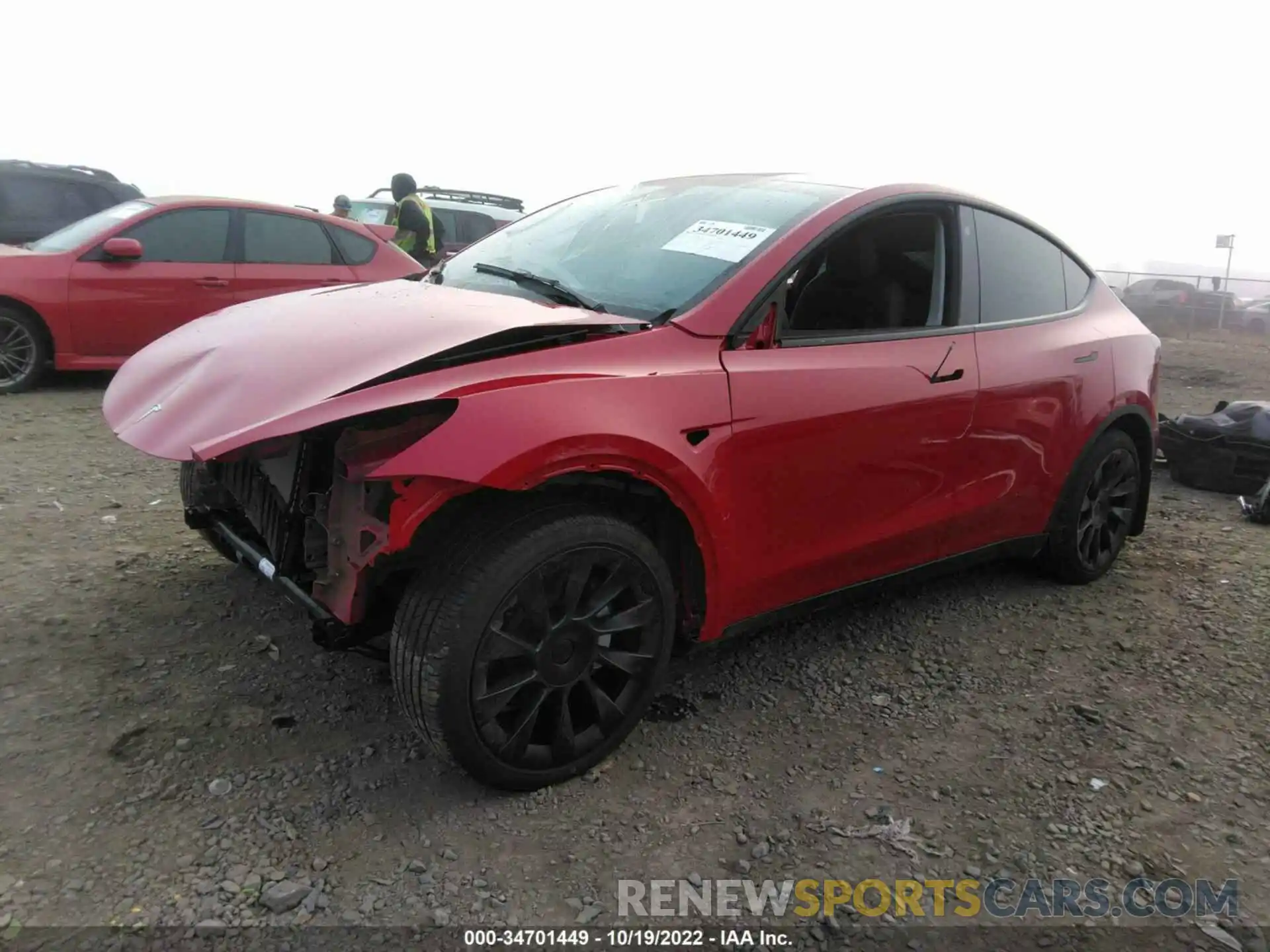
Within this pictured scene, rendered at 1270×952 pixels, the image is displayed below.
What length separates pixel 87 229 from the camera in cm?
702

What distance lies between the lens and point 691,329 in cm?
264

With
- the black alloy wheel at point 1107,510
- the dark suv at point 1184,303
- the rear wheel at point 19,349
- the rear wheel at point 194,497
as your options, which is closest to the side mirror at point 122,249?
the rear wheel at point 19,349

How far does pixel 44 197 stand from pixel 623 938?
10.5 meters

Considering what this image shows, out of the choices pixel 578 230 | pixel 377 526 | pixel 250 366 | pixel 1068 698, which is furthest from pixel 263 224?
pixel 1068 698

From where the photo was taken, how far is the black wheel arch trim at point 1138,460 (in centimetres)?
391

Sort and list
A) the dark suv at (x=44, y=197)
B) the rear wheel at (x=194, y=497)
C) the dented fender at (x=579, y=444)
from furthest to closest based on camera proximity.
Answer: the dark suv at (x=44, y=197)
the rear wheel at (x=194, y=497)
the dented fender at (x=579, y=444)

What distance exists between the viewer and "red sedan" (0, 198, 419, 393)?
6.62m

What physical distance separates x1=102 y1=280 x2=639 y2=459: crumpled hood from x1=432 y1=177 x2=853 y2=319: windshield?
20cm

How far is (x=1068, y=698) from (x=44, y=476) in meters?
4.88

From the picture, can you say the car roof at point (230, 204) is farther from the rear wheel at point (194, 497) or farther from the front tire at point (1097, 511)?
the front tire at point (1097, 511)

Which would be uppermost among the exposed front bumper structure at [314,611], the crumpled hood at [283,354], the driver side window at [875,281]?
the driver side window at [875,281]

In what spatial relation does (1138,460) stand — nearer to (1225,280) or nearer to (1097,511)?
(1097,511)

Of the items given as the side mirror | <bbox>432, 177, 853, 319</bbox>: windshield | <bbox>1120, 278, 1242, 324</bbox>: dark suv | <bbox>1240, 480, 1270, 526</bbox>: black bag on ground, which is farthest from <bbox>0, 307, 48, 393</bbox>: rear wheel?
<bbox>1120, 278, 1242, 324</bbox>: dark suv

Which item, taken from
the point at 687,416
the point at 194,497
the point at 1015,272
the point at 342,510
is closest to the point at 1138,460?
the point at 1015,272
